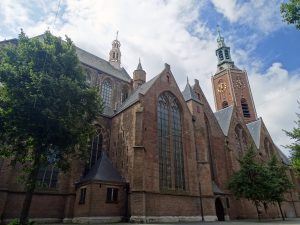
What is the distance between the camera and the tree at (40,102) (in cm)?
1391

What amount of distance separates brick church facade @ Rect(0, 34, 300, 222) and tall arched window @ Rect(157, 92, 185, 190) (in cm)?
9

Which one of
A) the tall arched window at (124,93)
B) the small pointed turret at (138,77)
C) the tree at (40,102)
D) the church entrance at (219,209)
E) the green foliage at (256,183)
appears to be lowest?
the church entrance at (219,209)

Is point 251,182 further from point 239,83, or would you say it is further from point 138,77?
point 239,83

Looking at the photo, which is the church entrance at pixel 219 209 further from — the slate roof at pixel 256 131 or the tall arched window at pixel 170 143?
the slate roof at pixel 256 131

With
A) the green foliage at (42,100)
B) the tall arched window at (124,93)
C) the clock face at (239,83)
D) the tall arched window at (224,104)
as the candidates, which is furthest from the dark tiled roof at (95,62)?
the clock face at (239,83)

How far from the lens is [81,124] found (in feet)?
52.2

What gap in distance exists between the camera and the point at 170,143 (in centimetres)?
2409

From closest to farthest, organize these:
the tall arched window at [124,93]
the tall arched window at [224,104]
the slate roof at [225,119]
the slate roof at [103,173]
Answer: the slate roof at [103,173], the tall arched window at [124,93], the slate roof at [225,119], the tall arched window at [224,104]

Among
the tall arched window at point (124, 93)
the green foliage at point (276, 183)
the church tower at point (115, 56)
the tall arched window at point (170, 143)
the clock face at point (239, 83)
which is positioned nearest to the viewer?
the tall arched window at point (170, 143)

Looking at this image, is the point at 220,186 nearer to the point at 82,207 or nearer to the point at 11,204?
the point at 82,207

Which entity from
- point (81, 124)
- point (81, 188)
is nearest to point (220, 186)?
point (81, 188)

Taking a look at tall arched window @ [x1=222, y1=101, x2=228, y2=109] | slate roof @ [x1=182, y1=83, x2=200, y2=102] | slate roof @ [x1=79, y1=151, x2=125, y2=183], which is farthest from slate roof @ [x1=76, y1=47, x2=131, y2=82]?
tall arched window @ [x1=222, y1=101, x2=228, y2=109]

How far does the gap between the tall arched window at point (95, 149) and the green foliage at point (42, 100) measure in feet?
25.8

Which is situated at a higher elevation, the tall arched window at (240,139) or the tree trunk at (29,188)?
the tall arched window at (240,139)
